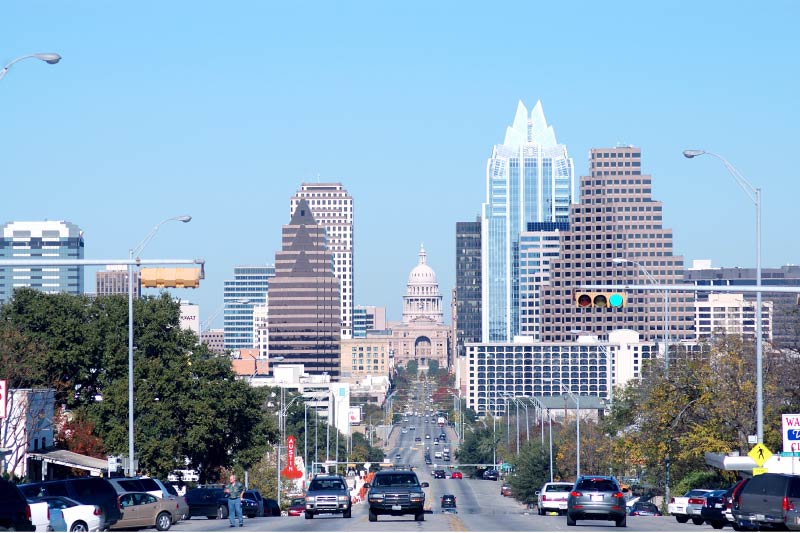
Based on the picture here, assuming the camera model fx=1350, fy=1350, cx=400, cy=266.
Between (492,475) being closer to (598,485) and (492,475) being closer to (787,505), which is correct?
(598,485)

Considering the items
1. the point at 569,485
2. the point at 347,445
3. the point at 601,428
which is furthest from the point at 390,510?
the point at 347,445

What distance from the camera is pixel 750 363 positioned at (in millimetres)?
62344

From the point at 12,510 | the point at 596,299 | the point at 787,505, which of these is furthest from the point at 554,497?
the point at 12,510

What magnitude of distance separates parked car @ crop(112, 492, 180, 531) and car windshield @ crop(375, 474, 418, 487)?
6.97 metres

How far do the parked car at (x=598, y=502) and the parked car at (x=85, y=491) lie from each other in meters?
14.1

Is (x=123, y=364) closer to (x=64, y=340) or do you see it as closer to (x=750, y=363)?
(x=64, y=340)

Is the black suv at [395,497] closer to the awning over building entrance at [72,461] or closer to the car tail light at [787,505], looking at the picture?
the car tail light at [787,505]

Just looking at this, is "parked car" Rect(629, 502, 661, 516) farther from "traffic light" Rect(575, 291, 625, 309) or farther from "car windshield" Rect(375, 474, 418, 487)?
"traffic light" Rect(575, 291, 625, 309)

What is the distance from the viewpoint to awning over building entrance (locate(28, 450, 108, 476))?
59469mm

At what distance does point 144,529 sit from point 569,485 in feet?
58.9

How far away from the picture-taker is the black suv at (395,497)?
43.8m

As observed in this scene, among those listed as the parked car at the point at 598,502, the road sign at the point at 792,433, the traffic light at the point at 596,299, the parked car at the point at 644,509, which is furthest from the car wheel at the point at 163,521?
the parked car at the point at 644,509

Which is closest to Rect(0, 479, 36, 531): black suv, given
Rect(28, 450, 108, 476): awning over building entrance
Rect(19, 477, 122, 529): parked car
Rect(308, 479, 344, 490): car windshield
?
Rect(19, 477, 122, 529): parked car

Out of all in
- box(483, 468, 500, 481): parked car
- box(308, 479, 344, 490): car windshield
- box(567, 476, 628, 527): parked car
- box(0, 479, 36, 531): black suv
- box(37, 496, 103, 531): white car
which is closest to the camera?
box(0, 479, 36, 531): black suv
